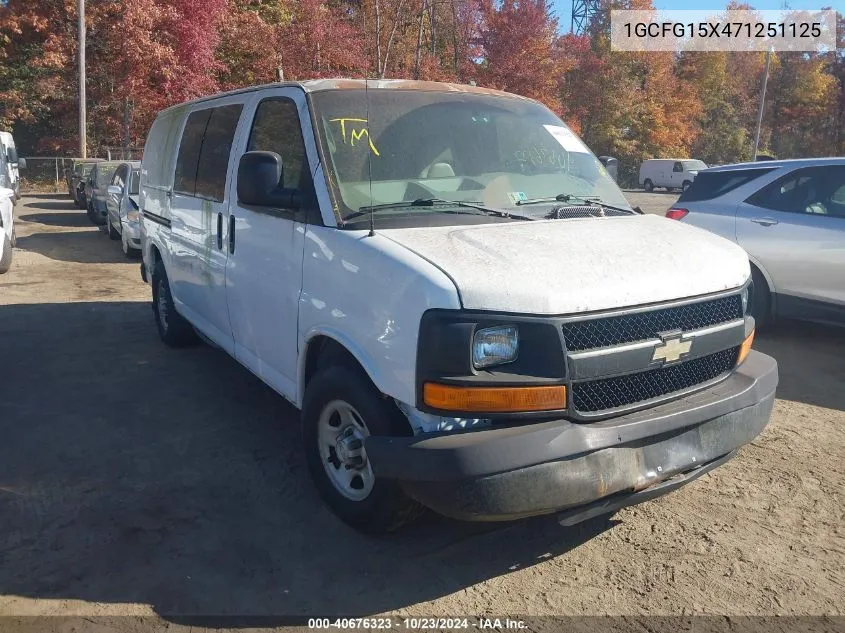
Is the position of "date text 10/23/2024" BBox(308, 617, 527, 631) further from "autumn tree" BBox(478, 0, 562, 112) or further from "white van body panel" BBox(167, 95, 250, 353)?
"autumn tree" BBox(478, 0, 562, 112)

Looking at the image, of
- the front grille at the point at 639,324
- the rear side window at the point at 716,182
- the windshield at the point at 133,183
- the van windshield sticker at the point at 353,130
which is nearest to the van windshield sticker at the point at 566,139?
the van windshield sticker at the point at 353,130

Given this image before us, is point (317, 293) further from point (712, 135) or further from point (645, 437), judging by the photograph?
point (712, 135)

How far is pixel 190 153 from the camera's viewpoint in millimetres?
5703

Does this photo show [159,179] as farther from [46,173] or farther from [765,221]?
[46,173]

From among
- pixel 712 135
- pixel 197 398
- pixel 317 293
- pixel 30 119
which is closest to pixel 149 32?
pixel 30 119

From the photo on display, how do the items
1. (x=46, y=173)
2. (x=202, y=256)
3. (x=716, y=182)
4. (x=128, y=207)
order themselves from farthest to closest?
(x=46, y=173) < (x=128, y=207) < (x=716, y=182) < (x=202, y=256)

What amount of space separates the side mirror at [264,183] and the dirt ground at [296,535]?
5.13 feet

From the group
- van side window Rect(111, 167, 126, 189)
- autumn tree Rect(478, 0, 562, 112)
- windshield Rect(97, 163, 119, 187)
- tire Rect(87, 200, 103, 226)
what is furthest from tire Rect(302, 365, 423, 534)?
autumn tree Rect(478, 0, 562, 112)

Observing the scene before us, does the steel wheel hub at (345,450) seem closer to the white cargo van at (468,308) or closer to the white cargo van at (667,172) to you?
the white cargo van at (468,308)

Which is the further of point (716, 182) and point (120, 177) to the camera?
point (120, 177)

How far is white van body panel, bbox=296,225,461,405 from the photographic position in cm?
292

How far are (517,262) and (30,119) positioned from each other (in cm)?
3670

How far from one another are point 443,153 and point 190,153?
2501 mm

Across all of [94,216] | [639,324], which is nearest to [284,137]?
[639,324]
